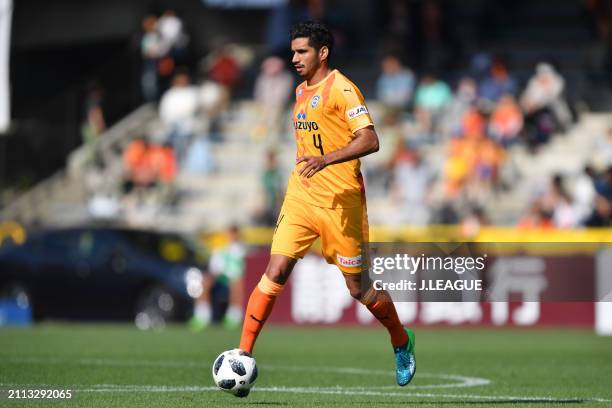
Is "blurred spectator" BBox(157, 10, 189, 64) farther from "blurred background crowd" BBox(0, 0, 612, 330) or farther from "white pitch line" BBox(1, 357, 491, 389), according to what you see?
"white pitch line" BBox(1, 357, 491, 389)

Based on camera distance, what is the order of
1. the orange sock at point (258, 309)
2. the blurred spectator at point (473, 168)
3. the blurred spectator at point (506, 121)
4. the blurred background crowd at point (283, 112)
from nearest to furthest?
the orange sock at point (258, 309), the blurred spectator at point (473, 168), the blurred background crowd at point (283, 112), the blurred spectator at point (506, 121)

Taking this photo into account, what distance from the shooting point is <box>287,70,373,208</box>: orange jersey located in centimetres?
1011

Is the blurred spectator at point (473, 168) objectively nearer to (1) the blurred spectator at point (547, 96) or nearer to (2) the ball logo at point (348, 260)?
(1) the blurred spectator at point (547, 96)

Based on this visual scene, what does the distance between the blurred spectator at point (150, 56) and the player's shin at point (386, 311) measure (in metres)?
20.6

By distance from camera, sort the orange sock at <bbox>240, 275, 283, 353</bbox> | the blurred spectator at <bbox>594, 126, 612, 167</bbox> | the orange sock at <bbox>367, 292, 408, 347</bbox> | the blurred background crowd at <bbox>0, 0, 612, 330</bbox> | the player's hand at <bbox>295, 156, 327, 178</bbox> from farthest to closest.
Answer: the blurred background crowd at <bbox>0, 0, 612, 330</bbox>
the blurred spectator at <bbox>594, 126, 612, 167</bbox>
the orange sock at <bbox>367, 292, 408, 347</bbox>
the orange sock at <bbox>240, 275, 283, 353</bbox>
the player's hand at <bbox>295, 156, 327, 178</bbox>

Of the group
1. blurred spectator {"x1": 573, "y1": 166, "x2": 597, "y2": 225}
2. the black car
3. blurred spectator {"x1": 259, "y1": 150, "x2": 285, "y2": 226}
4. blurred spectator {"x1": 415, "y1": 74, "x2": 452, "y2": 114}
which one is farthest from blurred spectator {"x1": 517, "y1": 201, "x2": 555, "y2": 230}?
the black car

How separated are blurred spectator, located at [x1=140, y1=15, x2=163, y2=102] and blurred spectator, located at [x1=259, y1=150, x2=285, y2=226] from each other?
5915 millimetres

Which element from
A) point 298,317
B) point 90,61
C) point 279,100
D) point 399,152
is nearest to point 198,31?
point 90,61

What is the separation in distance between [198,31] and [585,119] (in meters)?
10.6

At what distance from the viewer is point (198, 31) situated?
111 ft

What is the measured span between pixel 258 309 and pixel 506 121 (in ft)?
53.4

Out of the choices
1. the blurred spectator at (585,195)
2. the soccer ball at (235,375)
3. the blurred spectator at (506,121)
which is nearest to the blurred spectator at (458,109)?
the blurred spectator at (506,121)

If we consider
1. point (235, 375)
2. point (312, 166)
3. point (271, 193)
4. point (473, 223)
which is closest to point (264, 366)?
point (235, 375)

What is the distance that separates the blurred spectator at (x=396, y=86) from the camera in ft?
89.8
